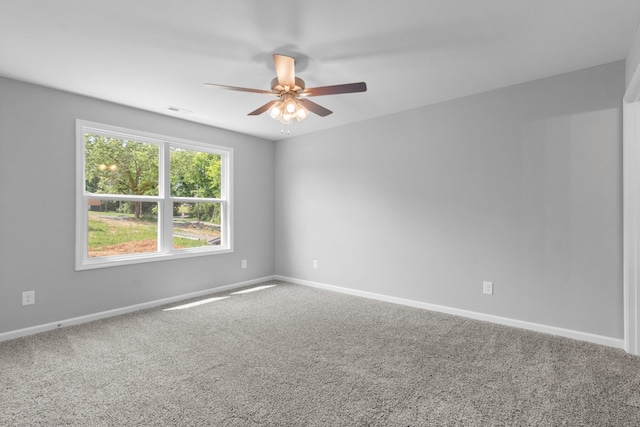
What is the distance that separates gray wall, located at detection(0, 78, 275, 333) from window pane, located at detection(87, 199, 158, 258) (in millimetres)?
220

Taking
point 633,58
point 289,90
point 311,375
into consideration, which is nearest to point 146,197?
point 289,90

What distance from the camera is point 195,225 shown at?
4.53m

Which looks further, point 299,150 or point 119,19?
point 299,150

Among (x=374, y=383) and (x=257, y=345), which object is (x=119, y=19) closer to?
(x=257, y=345)

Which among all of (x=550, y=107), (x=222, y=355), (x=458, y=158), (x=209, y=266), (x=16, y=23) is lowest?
(x=222, y=355)

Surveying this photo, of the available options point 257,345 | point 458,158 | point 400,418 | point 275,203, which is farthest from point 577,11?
point 275,203

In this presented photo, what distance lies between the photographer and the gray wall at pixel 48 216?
2.92 metres

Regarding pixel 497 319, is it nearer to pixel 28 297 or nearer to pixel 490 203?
pixel 490 203

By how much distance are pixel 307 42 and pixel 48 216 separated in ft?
9.67

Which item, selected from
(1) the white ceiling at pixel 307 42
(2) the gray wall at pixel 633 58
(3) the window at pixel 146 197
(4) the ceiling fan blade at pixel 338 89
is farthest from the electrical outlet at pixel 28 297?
(2) the gray wall at pixel 633 58

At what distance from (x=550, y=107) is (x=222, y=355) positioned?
3.61 meters

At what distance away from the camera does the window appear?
138 inches

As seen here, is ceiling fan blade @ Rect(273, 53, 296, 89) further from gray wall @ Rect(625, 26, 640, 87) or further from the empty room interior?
gray wall @ Rect(625, 26, 640, 87)

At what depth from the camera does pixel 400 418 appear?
5.89ft
